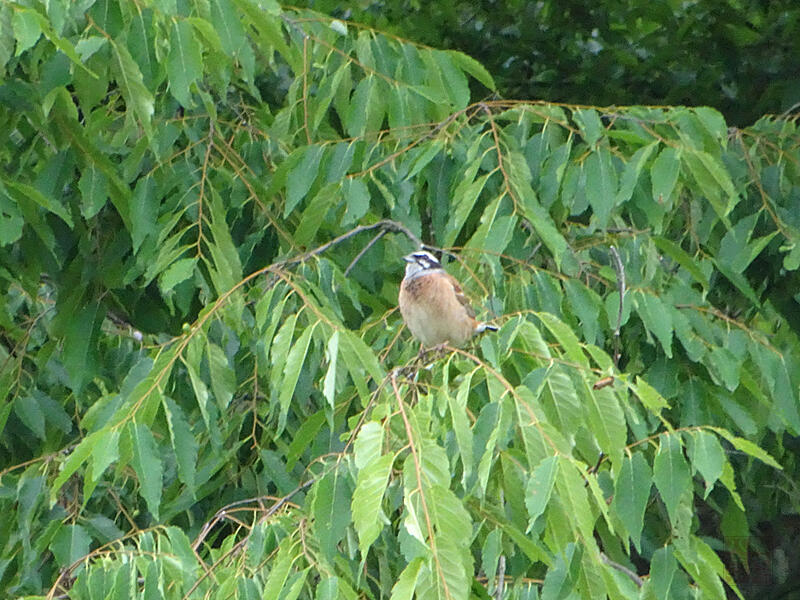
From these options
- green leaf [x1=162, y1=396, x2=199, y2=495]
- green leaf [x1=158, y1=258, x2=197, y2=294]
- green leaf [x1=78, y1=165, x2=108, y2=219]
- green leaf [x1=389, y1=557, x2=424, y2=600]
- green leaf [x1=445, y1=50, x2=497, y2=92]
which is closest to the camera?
green leaf [x1=389, y1=557, x2=424, y2=600]

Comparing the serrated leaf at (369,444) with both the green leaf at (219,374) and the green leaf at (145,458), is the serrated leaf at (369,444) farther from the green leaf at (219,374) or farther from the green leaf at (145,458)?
the green leaf at (219,374)

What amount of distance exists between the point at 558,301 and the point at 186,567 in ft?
4.31

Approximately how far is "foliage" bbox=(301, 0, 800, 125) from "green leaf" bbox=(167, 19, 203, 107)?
3.01 m

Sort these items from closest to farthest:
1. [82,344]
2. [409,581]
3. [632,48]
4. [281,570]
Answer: [409,581], [281,570], [82,344], [632,48]

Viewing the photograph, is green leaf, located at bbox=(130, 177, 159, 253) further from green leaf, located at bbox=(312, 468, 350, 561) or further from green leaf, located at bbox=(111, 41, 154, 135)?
green leaf, located at bbox=(312, 468, 350, 561)

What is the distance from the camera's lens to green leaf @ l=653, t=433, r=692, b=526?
2785mm

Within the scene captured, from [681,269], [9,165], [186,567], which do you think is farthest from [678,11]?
[186,567]

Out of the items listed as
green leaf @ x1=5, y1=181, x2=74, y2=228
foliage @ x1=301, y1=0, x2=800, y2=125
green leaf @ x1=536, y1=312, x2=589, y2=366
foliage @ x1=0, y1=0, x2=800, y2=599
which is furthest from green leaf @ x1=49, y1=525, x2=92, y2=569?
foliage @ x1=301, y1=0, x2=800, y2=125

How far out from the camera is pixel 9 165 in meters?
4.50

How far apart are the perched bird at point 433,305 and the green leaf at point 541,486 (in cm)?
168

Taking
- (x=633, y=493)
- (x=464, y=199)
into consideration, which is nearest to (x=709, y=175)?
(x=464, y=199)

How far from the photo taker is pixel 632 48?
22.0 ft

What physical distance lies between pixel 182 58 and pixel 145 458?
1.15 metres

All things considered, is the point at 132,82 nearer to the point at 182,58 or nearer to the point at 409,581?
the point at 182,58
